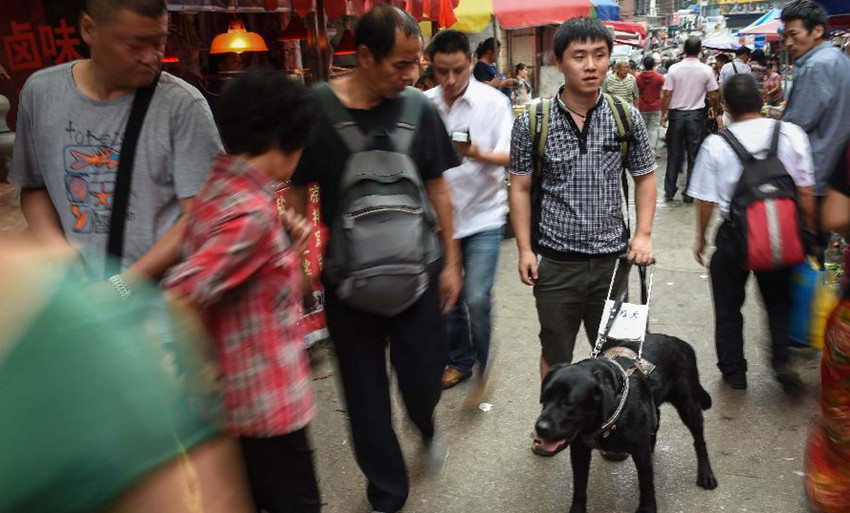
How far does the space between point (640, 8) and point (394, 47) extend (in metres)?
72.2

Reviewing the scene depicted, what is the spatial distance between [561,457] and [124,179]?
2472 millimetres

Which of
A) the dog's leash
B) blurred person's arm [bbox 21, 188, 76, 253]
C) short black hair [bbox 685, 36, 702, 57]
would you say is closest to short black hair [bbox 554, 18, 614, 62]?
the dog's leash

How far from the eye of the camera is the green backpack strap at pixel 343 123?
2.74 m

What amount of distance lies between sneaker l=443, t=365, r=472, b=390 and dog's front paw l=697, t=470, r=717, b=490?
1.57 metres

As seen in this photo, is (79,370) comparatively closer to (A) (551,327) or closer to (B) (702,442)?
(A) (551,327)

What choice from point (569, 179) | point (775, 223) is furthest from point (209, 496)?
point (775, 223)

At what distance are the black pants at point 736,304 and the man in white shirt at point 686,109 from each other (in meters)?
5.64

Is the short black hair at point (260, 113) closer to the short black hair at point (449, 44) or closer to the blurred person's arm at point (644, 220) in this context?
the blurred person's arm at point (644, 220)

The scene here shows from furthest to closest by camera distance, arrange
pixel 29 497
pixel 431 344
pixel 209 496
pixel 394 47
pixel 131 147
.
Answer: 1. pixel 431 344
2. pixel 394 47
3. pixel 131 147
4. pixel 209 496
5. pixel 29 497

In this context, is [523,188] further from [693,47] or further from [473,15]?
[473,15]

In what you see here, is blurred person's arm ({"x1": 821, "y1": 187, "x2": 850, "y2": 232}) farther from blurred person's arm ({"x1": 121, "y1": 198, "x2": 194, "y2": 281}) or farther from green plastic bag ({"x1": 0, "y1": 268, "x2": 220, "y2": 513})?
green plastic bag ({"x1": 0, "y1": 268, "x2": 220, "y2": 513})

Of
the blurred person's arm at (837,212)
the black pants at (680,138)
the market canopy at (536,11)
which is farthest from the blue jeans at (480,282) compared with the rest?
the market canopy at (536,11)

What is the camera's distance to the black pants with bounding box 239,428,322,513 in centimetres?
213

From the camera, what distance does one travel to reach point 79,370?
1.06 metres
